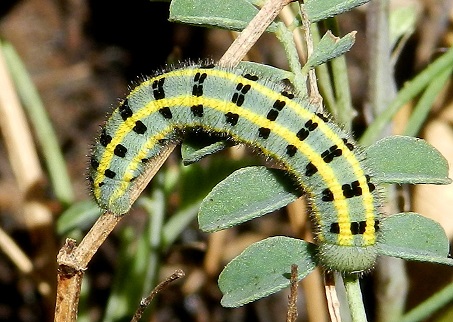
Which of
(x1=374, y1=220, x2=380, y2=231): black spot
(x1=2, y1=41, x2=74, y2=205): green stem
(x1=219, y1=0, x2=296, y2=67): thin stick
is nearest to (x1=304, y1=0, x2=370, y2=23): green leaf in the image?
(x1=219, y1=0, x2=296, y2=67): thin stick

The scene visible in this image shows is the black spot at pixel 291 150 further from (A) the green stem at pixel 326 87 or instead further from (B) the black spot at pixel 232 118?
(A) the green stem at pixel 326 87

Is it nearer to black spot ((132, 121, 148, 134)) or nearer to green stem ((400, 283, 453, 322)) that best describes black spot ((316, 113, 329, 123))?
black spot ((132, 121, 148, 134))

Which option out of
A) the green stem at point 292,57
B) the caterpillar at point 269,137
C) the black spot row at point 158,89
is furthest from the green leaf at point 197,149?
the green stem at point 292,57

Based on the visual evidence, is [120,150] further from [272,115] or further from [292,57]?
[292,57]

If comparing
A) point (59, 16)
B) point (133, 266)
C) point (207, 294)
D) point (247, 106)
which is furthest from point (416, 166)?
point (59, 16)

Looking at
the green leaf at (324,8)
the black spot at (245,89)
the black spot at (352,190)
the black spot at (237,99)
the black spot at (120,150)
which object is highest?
the green leaf at (324,8)

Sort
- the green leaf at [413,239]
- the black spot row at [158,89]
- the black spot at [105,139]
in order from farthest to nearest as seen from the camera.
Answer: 1. the black spot at [105,139]
2. the black spot row at [158,89]
3. the green leaf at [413,239]
